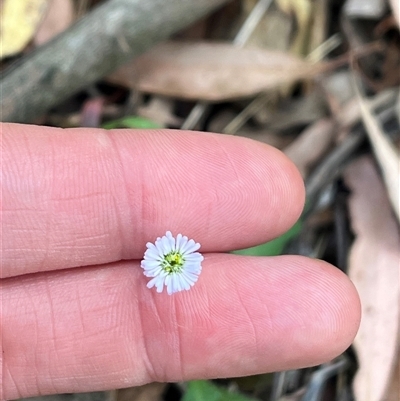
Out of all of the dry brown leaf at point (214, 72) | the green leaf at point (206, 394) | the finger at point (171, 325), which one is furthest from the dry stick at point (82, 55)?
the green leaf at point (206, 394)

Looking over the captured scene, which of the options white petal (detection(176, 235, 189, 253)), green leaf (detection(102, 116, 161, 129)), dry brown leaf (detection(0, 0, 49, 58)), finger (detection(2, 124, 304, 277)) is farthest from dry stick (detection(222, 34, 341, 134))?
dry brown leaf (detection(0, 0, 49, 58))

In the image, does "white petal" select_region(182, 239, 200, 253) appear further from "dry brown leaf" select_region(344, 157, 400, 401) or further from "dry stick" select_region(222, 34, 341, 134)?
"dry stick" select_region(222, 34, 341, 134)

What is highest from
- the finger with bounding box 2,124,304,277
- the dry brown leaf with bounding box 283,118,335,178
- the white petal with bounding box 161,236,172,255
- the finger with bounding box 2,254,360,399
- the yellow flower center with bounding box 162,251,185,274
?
the dry brown leaf with bounding box 283,118,335,178

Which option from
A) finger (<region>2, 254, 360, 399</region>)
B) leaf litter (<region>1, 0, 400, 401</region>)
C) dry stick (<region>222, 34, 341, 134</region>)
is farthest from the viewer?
dry stick (<region>222, 34, 341, 134</region>)

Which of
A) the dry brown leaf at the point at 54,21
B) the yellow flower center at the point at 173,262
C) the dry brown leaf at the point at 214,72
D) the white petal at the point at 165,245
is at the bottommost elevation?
the yellow flower center at the point at 173,262

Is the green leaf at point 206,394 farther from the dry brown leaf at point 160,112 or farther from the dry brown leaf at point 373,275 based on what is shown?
the dry brown leaf at point 160,112

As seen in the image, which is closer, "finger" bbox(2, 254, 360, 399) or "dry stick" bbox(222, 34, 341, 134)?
"finger" bbox(2, 254, 360, 399)

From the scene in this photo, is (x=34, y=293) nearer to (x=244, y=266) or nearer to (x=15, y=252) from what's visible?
(x=15, y=252)
